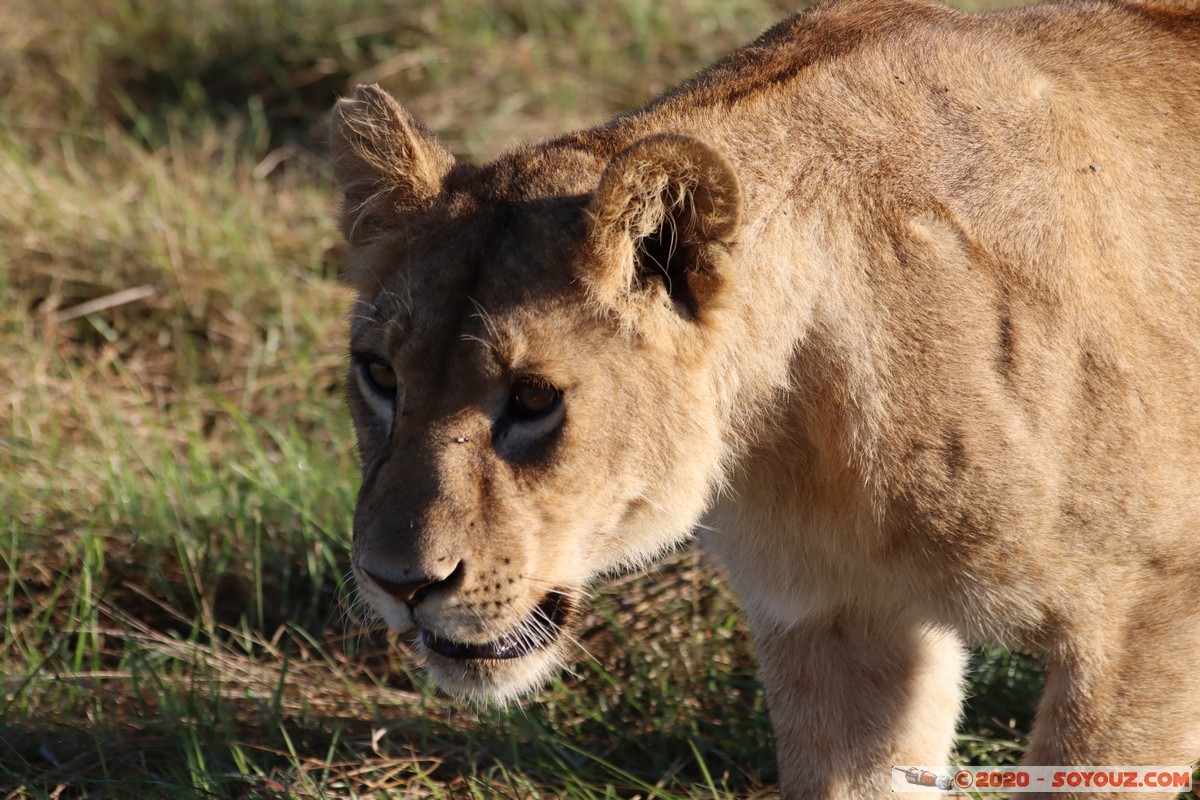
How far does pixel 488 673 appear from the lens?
10.0 feet

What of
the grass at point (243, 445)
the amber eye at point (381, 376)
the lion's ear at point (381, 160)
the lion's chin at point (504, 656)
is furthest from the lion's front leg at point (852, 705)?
the lion's ear at point (381, 160)

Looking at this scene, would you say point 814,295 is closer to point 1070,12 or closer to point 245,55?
point 1070,12

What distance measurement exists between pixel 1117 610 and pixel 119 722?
2577 millimetres

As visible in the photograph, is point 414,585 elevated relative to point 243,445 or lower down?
elevated

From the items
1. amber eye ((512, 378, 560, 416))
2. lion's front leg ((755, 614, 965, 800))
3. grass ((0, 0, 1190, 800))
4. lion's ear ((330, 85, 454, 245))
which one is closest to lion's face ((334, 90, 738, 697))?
amber eye ((512, 378, 560, 416))

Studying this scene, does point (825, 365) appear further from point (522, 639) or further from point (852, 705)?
point (852, 705)

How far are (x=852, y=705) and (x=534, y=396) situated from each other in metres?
1.30

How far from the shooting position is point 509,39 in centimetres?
777

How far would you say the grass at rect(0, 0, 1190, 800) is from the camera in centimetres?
393

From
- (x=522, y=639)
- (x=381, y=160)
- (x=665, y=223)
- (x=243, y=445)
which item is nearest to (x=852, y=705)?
(x=522, y=639)

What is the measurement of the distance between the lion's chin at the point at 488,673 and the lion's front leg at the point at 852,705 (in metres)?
0.74

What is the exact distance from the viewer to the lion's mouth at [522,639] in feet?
9.82

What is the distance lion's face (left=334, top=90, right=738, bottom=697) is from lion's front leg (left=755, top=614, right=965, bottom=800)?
72 cm

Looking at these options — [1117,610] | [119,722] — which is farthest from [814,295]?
[119,722]
